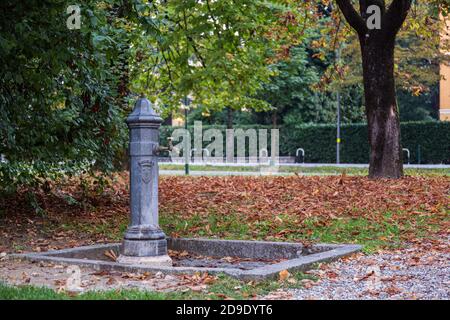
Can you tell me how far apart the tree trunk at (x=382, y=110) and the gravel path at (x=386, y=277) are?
7.17m

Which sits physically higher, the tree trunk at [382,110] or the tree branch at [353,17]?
the tree branch at [353,17]

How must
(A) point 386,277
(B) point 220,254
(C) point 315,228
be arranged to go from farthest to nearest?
(C) point 315,228, (B) point 220,254, (A) point 386,277

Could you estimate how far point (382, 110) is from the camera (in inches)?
612

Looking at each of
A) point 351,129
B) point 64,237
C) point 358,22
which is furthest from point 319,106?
point 64,237

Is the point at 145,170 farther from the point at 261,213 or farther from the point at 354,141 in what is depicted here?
the point at 354,141

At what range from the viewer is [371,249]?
840cm

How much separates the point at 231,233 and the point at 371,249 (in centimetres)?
233

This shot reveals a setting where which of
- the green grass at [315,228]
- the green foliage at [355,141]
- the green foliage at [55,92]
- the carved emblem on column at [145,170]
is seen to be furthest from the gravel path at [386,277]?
the green foliage at [355,141]

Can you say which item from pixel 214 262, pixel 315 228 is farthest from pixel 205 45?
pixel 214 262

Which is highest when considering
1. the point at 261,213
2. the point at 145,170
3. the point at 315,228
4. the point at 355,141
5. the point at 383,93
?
the point at 383,93

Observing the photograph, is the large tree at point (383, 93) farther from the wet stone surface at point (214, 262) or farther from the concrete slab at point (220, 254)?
the wet stone surface at point (214, 262)

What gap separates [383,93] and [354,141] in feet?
74.6

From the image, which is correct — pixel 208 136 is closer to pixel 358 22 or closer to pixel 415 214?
pixel 358 22

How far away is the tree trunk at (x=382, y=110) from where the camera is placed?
610 inches
